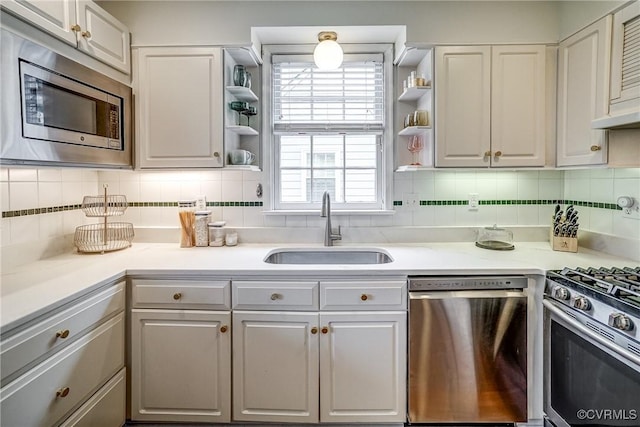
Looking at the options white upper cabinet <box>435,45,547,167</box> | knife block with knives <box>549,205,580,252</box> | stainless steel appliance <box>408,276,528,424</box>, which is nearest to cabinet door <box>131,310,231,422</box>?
stainless steel appliance <box>408,276,528,424</box>

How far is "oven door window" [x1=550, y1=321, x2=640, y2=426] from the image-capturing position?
1227mm

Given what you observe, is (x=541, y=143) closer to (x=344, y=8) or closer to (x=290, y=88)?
(x=344, y=8)

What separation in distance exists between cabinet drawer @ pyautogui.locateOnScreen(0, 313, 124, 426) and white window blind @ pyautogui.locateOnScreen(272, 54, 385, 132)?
1615 mm

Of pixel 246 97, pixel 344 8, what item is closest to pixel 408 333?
pixel 246 97

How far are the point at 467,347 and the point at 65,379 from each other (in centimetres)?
176

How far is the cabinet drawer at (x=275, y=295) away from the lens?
65.9 inches

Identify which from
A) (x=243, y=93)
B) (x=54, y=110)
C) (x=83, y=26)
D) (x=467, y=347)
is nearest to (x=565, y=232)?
(x=467, y=347)

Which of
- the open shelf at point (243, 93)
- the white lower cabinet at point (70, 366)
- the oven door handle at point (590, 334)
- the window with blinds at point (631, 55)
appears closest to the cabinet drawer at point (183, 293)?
the white lower cabinet at point (70, 366)

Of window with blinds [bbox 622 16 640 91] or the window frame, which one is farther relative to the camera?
the window frame

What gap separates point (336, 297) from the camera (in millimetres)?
1678

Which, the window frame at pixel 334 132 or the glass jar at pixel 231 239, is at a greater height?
the window frame at pixel 334 132

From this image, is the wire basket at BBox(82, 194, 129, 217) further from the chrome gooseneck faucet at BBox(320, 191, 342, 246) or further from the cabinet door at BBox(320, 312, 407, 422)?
the cabinet door at BBox(320, 312, 407, 422)

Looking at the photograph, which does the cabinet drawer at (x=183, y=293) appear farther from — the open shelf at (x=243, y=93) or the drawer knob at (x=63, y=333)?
the open shelf at (x=243, y=93)

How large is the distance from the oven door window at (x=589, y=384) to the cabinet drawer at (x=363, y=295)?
728 mm
